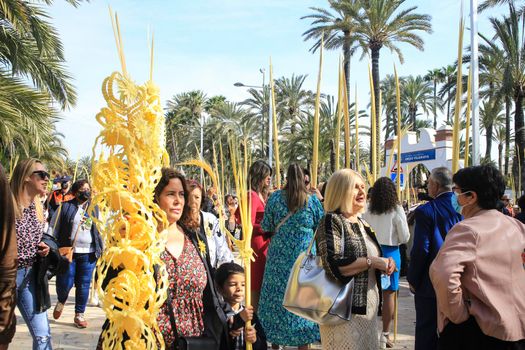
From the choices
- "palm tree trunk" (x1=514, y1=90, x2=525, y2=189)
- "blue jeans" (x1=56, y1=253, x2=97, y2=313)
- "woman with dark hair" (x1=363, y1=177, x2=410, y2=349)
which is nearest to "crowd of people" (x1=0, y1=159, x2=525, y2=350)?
"woman with dark hair" (x1=363, y1=177, x2=410, y2=349)

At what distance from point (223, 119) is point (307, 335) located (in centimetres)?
3821

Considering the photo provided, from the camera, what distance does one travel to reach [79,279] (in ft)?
23.2

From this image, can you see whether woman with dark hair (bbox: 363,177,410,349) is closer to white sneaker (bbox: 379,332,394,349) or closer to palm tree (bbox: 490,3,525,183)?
white sneaker (bbox: 379,332,394,349)

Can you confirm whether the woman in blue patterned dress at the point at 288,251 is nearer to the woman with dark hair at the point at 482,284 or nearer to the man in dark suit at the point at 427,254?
the man in dark suit at the point at 427,254

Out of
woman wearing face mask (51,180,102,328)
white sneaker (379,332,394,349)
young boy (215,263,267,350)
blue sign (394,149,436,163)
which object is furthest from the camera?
blue sign (394,149,436,163)

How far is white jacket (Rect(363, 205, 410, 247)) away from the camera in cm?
591

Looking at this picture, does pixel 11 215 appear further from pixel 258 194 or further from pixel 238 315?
pixel 258 194

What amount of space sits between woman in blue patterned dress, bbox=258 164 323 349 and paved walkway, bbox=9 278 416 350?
121 centimetres

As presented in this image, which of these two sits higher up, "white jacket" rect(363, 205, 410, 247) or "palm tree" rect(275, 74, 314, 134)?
"palm tree" rect(275, 74, 314, 134)

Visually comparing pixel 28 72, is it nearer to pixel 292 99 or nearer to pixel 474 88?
pixel 474 88

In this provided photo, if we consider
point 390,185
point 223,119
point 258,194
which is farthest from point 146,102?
point 223,119

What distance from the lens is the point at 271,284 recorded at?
15.7 feet

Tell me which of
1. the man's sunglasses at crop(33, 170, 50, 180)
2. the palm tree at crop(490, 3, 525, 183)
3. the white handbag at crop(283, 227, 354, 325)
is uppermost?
the palm tree at crop(490, 3, 525, 183)

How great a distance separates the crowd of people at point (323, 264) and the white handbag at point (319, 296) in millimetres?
58
